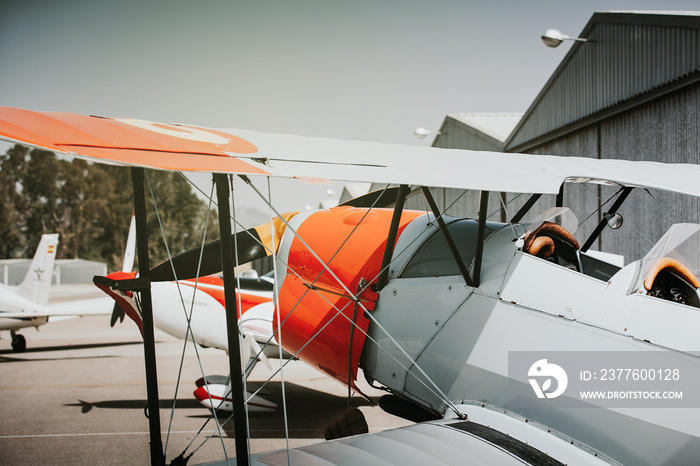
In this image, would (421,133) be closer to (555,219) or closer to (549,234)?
(555,219)

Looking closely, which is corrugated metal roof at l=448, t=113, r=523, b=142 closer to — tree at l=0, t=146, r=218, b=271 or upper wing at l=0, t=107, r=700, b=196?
upper wing at l=0, t=107, r=700, b=196

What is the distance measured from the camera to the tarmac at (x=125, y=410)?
16.8ft

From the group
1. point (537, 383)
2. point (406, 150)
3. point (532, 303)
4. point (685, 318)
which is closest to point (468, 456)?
point (537, 383)

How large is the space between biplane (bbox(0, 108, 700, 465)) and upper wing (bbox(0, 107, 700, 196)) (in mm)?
13

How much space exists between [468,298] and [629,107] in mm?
7400

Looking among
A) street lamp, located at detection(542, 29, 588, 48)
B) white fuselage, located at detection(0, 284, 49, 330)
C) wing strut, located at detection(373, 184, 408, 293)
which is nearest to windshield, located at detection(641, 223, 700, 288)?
wing strut, located at detection(373, 184, 408, 293)

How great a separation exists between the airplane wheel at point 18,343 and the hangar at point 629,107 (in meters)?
9.75

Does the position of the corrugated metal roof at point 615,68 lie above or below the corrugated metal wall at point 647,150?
above

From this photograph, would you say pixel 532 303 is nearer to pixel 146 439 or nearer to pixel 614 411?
pixel 614 411

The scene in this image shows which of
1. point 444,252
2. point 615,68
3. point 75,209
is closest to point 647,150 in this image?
point 615,68

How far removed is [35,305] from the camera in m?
12.0

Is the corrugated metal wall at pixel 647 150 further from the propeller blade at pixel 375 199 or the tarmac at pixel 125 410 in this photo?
the tarmac at pixel 125 410

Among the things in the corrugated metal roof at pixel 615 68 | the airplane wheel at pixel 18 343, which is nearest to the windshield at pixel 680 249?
the corrugated metal roof at pixel 615 68

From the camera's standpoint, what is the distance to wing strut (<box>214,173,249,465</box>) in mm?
2506
